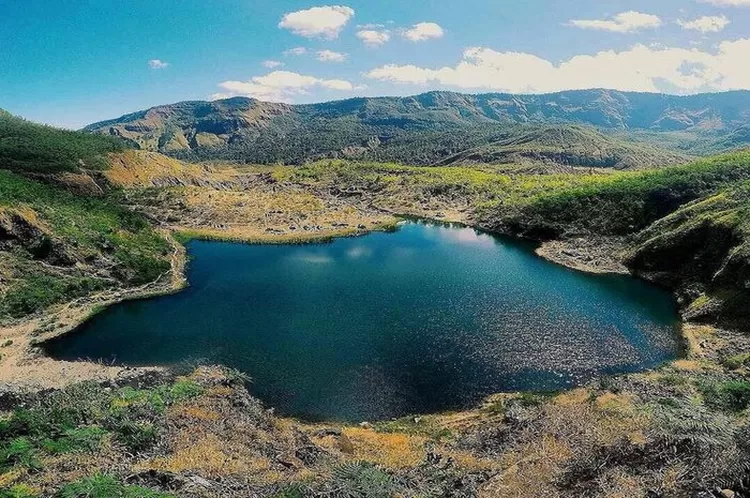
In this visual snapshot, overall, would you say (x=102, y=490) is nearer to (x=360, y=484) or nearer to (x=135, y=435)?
(x=135, y=435)

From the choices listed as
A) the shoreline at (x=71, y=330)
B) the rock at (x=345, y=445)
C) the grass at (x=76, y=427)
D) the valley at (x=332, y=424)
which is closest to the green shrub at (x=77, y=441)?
the grass at (x=76, y=427)

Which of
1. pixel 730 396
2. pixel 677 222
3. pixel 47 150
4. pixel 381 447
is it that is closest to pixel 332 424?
pixel 381 447

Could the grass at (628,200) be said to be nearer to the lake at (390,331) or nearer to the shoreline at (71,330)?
the shoreline at (71,330)

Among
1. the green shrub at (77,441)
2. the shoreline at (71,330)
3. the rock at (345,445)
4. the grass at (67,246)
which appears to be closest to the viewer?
the green shrub at (77,441)

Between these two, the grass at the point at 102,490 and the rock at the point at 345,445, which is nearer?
the grass at the point at 102,490

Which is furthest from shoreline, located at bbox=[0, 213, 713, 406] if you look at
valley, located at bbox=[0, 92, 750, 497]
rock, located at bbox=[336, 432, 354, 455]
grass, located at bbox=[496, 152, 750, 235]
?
rock, located at bbox=[336, 432, 354, 455]

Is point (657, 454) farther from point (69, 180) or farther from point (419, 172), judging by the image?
point (419, 172)

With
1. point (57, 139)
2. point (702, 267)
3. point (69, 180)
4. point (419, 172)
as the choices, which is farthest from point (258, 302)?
point (419, 172)
